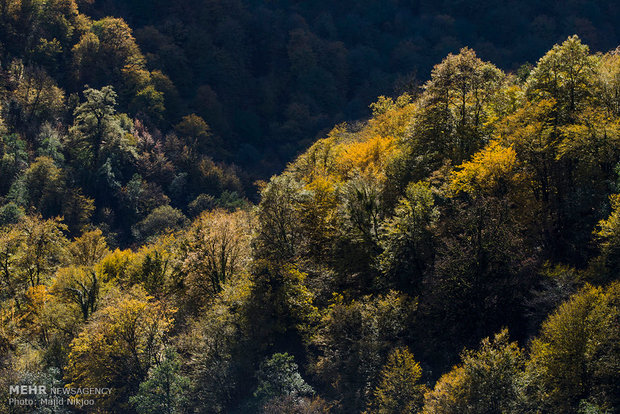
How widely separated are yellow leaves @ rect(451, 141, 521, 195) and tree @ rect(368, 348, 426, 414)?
1400cm

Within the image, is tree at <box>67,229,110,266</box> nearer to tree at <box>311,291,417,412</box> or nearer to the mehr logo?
the mehr logo

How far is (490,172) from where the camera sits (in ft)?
155

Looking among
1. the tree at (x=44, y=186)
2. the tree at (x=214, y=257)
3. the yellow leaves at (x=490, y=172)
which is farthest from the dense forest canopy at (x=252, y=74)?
the yellow leaves at (x=490, y=172)

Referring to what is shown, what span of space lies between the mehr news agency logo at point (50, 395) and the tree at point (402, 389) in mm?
26873


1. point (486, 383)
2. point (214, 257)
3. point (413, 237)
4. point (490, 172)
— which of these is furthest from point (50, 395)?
point (490, 172)

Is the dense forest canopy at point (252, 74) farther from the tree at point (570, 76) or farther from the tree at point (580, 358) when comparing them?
the tree at point (580, 358)

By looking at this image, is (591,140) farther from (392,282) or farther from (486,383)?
(486,383)

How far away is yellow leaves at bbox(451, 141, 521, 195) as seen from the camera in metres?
46.8

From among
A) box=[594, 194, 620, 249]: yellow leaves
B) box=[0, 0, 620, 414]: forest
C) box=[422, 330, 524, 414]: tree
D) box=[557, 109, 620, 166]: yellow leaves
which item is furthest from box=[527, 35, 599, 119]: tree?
box=[422, 330, 524, 414]: tree

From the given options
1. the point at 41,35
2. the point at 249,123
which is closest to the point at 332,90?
the point at 249,123

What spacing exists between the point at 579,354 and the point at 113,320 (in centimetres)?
3979

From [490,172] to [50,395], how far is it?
43469 mm

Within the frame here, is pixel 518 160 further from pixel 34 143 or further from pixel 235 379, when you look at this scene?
pixel 34 143

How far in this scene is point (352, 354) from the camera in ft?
157
